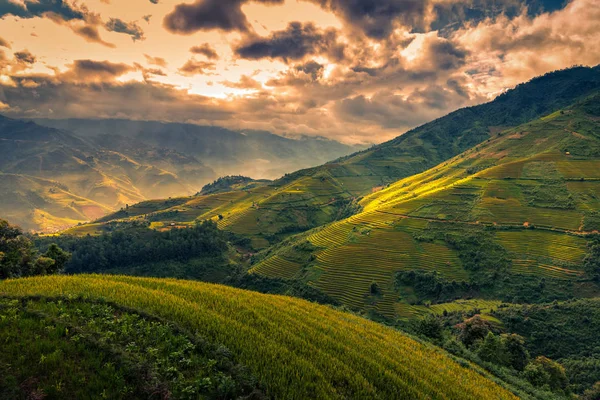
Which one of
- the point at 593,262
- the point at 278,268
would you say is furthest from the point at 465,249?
the point at 278,268

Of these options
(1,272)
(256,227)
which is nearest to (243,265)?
(256,227)

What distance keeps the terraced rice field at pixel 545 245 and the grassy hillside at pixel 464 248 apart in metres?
0.29

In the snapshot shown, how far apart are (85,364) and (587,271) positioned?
126206mm

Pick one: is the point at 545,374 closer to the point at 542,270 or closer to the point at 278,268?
the point at 542,270

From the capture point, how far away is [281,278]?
106 meters

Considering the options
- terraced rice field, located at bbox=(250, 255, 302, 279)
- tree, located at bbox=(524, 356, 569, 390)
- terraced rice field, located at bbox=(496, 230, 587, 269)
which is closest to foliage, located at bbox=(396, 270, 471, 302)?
terraced rice field, located at bbox=(496, 230, 587, 269)

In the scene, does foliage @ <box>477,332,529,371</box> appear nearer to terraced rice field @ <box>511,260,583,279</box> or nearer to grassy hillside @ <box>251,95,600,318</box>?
grassy hillside @ <box>251,95,600,318</box>

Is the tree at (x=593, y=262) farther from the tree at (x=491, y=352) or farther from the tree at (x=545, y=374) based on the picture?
the tree at (x=491, y=352)

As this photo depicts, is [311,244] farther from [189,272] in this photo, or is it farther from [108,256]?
[108,256]

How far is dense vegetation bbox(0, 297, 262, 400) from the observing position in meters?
9.80

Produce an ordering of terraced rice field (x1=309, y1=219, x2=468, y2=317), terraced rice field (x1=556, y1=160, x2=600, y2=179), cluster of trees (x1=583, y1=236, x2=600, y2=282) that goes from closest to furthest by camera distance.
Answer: cluster of trees (x1=583, y1=236, x2=600, y2=282), terraced rice field (x1=309, y1=219, x2=468, y2=317), terraced rice field (x1=556, y1=160, x2=600, y2=179)

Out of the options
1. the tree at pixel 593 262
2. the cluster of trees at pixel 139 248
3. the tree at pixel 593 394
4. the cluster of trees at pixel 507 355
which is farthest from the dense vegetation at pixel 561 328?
the cluster of trees at pixel 139 248

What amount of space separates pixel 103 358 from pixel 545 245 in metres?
133

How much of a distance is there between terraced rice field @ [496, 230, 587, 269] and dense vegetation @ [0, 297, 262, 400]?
395 feet
